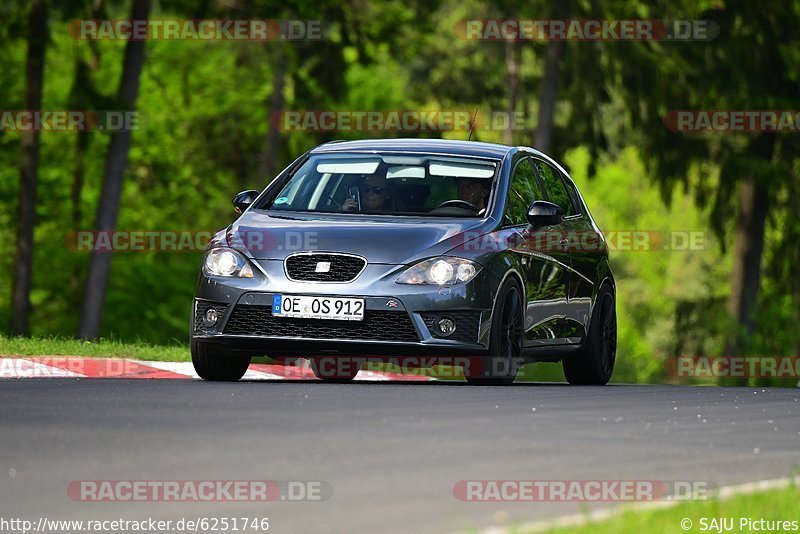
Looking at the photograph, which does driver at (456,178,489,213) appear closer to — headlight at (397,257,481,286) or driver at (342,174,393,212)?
driver at (342,174,393,212)

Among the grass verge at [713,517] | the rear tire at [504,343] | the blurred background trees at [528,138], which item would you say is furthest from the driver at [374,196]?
the blurred background trees at [528,138]

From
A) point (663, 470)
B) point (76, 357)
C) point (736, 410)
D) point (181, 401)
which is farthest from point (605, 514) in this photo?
point (76, 357)

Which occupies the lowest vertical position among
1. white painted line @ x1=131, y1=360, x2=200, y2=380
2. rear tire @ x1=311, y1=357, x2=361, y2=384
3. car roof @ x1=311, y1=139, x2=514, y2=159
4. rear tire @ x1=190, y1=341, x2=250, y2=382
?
rear tire @ x1=311, y1=357, x2=361, y2=384

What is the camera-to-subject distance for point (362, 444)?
8.73 m

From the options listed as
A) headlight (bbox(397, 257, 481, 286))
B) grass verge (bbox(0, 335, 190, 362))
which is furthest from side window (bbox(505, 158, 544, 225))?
grass verge (bbox(0, 335, 190, 362))

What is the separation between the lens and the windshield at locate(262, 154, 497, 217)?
14219mm

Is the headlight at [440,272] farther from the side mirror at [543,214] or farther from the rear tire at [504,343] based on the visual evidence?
the side mirror at [543,214]

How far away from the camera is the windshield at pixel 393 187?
14.2m

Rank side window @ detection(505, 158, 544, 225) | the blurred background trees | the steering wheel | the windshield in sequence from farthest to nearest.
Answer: the blurred background trees, side window @ detection(505, 158, 544, 225), the windshield, the steering wheel

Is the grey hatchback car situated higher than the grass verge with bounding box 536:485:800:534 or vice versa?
the grey hatchback car

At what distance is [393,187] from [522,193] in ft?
3.90

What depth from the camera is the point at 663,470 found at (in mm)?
8328

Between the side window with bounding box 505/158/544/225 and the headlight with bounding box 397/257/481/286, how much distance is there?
1111mm

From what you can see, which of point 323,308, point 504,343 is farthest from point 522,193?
point 323,308
